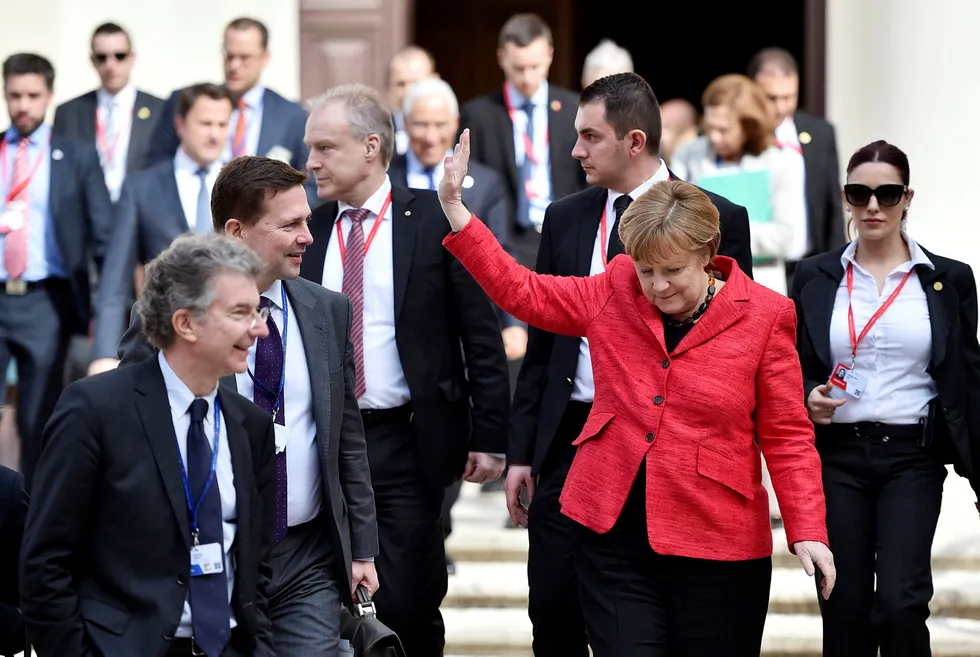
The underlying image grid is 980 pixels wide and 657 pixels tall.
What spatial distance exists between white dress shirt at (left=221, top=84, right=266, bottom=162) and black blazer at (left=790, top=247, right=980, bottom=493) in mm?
3891

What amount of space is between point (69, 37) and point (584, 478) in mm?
7905

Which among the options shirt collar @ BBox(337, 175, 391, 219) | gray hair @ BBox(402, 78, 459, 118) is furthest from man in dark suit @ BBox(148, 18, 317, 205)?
shirt collar @ BBox(337, 175, 391, 219)

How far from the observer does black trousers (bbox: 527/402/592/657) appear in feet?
17.4

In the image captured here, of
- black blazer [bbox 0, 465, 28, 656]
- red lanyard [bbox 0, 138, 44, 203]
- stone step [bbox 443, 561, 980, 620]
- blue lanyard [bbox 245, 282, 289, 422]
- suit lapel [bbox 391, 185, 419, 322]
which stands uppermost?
red lanyard [bbox 0, 138, 44, 203]

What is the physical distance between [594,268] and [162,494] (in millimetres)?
2017

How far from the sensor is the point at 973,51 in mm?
→ 7941

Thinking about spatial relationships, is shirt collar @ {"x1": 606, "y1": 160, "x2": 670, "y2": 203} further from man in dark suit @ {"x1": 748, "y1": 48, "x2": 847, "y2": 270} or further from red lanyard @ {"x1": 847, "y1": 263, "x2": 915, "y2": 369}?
man in dark suit @ {"x1": 748, "y1": 48, "x2": 847, "y2": 270}

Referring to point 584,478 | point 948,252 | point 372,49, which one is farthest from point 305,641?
point 372,49

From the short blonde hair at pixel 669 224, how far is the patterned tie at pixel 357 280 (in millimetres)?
1347

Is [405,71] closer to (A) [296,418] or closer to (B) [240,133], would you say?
(B) [240,133]

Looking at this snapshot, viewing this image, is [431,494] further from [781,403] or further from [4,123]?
[4,123]

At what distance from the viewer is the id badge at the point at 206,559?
3781 millimetres

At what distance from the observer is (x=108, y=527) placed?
3.76 metres

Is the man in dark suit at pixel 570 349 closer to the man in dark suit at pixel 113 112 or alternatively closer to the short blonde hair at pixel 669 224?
the short blonde hair at pixel 669 224
